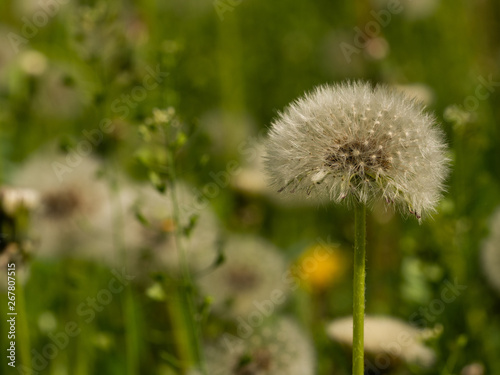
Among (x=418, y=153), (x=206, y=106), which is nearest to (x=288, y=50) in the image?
(x=206, y=106)

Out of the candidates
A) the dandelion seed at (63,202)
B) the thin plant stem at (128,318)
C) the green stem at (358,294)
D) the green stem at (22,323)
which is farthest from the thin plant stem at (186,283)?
the dandelion seed at (63,202)

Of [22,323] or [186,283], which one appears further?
[22,323]

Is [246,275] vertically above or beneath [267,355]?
above

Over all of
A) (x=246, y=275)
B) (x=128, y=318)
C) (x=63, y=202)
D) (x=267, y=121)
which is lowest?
(x=128, y=318)

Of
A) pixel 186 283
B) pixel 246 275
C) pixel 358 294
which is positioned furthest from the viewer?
pixel 246 275

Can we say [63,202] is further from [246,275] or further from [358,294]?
[358,294]

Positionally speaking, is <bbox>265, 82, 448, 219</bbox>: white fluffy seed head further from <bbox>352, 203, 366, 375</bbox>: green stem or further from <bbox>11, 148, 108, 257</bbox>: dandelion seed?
<bbox>11, 148, 108, 257</bbox>: dandelion seed

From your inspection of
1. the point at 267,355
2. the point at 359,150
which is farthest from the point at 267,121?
the point at 359,150
